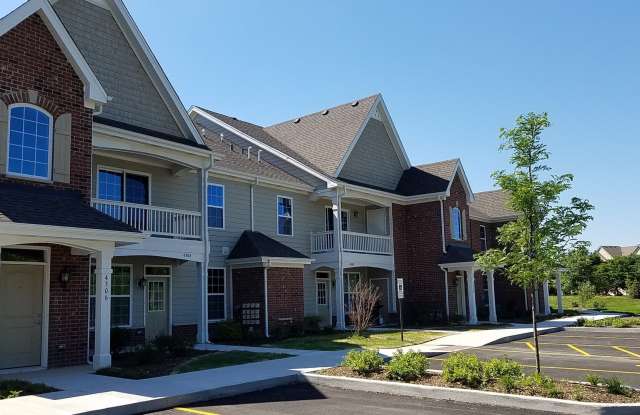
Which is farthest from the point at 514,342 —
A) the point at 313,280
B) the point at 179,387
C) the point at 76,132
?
the point at 76,132

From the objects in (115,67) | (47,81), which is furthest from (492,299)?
(47,81)

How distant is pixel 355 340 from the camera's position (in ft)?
65.1

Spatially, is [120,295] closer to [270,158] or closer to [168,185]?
[168,185]

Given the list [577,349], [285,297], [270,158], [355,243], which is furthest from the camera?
[270,158]

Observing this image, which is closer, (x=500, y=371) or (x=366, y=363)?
(x=500, y=371)

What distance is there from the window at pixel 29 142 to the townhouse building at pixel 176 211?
3 centimetres

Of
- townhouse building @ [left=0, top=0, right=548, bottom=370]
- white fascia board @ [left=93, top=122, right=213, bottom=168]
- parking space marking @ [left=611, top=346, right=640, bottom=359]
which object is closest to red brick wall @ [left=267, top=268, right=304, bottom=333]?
townhouse building @ [left=0, top=0, right=548, bottom=370]

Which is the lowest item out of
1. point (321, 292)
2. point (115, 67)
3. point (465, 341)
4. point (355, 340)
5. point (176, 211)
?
point (465, 341)

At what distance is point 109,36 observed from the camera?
60.8ft

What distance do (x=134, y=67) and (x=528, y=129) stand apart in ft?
42.7

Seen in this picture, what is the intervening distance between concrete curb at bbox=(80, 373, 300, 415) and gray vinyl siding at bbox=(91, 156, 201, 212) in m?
9.21

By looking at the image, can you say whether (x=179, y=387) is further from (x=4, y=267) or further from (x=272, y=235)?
(x=272, y=235)

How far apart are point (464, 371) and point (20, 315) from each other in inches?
387

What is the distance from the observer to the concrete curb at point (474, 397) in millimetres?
8641
